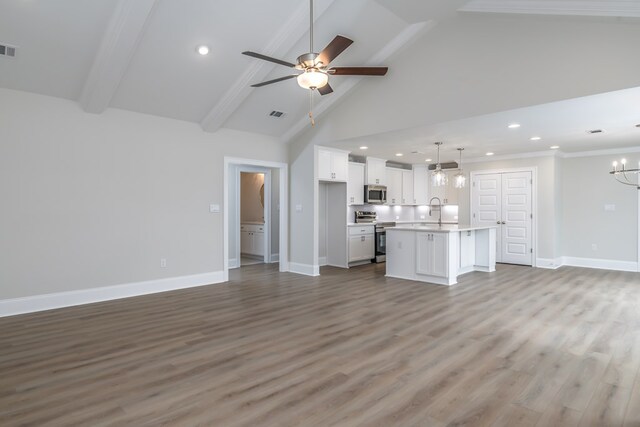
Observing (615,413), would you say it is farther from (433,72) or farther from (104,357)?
(433,72)

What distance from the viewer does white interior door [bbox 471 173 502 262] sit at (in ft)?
28.0

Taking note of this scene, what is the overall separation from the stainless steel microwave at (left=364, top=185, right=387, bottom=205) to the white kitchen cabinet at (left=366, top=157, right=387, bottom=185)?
0.50ft

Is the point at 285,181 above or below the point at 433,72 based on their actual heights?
below

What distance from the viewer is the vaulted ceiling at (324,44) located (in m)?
3.79

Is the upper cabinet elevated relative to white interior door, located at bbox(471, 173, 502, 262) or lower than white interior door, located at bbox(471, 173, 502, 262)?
elevated

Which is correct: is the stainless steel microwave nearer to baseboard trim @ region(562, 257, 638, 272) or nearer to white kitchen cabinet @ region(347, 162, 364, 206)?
white kitchen cabinet @ region(347, 162, 364, 206)

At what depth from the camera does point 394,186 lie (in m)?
9.27

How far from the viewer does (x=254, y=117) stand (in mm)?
6309

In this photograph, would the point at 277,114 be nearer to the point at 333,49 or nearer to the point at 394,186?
the point at 333,49

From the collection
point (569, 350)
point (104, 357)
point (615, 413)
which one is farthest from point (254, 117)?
point (615, 413)

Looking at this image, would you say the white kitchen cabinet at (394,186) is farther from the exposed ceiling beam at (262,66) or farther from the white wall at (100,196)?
the exposed ceiling beam at (262,66)

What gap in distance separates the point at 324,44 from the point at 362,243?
4367mm

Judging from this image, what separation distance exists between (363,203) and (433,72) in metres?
3.68

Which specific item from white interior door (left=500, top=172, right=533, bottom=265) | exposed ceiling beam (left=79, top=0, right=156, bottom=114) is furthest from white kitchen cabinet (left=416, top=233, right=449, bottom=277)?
exposed ceiling beam (left=79, top=0, right=156, bottom=114)
